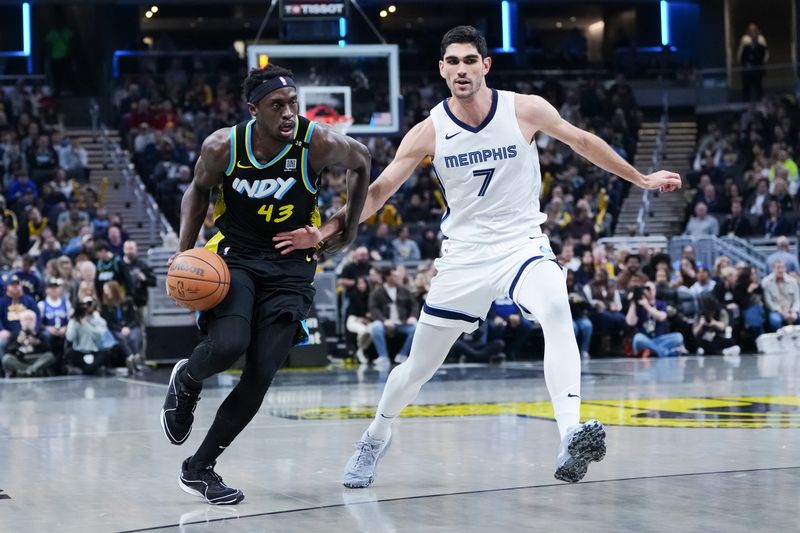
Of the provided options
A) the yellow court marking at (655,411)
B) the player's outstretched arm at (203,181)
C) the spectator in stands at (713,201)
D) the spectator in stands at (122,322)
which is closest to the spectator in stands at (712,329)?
the spectator in stands at (713,201)

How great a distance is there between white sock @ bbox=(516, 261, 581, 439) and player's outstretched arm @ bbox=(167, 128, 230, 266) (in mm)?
1652

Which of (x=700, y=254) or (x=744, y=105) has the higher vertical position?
(x=744, y=105)

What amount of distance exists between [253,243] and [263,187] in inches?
12.6

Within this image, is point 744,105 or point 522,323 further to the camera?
point 744,105

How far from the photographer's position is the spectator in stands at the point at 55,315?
16688mm

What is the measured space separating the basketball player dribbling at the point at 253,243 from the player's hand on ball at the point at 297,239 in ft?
0.16

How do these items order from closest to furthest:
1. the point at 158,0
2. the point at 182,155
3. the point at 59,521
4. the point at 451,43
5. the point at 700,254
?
1. the point at 59,521
2. the point at 451,43
3. the point at 700,254
4. the point at 182,155
5. the point at 158,0

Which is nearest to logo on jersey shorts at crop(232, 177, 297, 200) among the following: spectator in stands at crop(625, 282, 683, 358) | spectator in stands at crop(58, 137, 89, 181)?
spectator in stands at crop(625, 282, 683, 358)

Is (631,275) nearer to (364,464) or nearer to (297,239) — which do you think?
(364,464)

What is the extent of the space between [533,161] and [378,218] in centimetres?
1711

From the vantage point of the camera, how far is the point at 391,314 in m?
18.3

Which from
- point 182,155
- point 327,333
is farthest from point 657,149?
point 327,333

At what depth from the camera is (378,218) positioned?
78.4ft

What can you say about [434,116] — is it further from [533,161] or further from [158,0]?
[158,0]
